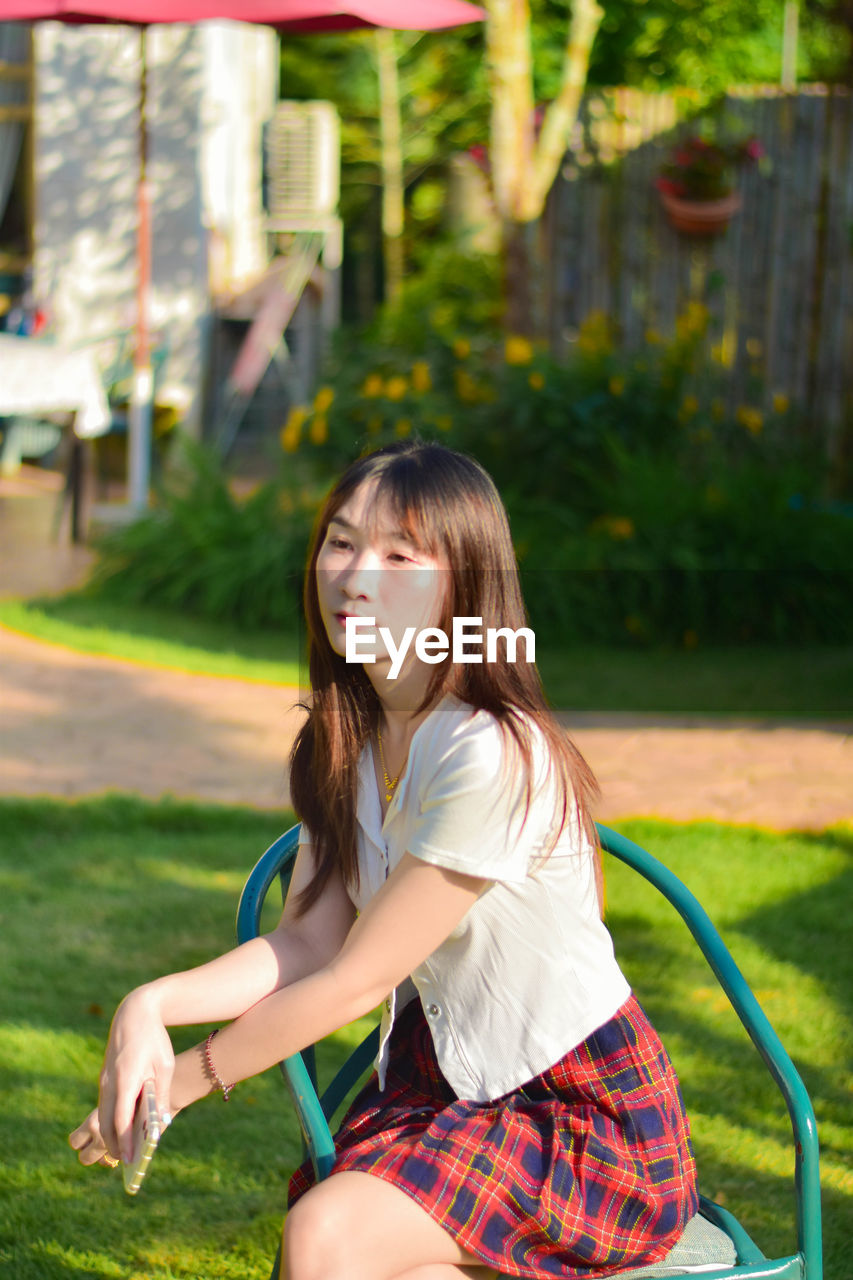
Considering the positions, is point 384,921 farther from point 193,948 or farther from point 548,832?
point 193,948

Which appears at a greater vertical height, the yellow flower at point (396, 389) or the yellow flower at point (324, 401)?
the yellow flower at point (396, 389)

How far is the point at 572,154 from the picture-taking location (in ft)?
26.7

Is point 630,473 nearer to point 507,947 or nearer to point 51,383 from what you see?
point 51,383

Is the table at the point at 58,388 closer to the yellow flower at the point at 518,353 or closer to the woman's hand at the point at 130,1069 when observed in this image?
the yellow flower at the point at 518,353

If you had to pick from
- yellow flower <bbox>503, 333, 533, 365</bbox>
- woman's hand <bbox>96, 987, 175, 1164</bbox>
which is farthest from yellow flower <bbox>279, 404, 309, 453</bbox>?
woman's hand <bbox>96, 987, 175, 1164</bbox>

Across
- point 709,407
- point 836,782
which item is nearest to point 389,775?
point 836,782

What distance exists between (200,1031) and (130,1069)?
1611 millimetres


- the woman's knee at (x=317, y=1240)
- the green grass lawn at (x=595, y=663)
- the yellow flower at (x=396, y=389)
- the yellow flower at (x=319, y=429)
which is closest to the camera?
the woman's knee at (x=317, y=1240)

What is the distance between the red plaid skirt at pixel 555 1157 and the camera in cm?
138

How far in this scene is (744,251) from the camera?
7855 mm

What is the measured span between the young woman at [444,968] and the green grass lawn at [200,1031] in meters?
0.83

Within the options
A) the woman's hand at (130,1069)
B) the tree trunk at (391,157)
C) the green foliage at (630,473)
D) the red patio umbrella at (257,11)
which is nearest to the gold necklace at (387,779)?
the woman's hand at (130,1069)

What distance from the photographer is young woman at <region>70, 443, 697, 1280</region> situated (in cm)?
139

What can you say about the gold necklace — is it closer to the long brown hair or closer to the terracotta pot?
the long brown hair
